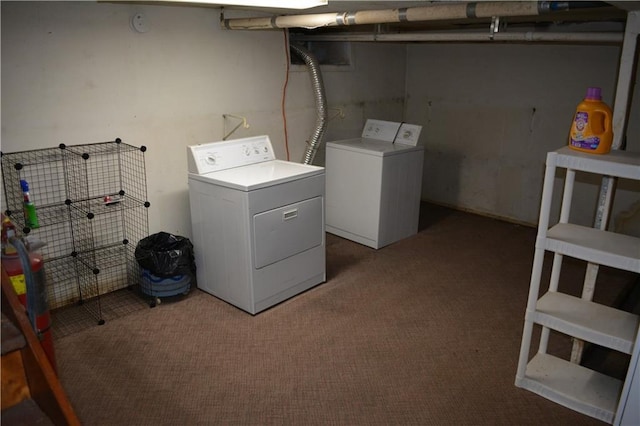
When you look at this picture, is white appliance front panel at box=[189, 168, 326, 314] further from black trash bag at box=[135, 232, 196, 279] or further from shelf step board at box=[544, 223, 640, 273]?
shelf step board at box=[544, 223, 640, 273]

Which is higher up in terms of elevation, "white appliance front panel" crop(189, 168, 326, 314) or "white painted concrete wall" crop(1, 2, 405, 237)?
"white painted concrete wall" crop(1, 2, 405, 237)

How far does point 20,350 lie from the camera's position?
3.95 feet

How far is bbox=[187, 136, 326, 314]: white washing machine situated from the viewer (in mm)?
2969

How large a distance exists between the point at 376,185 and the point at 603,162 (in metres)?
2.11

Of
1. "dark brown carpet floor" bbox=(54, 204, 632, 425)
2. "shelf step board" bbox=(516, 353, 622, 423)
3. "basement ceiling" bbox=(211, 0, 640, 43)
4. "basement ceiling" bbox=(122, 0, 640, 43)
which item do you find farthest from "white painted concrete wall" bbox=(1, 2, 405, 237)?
"shelf step board" bbox=(516, 353, 622, 423)

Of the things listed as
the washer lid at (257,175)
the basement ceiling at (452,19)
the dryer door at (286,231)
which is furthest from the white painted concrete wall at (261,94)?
the dryer door at (286,231)

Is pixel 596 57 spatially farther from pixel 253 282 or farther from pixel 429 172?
pixel 253 282

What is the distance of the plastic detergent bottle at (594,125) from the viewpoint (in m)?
2.13

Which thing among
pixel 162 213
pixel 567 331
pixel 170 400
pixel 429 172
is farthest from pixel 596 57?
pixel 170 400

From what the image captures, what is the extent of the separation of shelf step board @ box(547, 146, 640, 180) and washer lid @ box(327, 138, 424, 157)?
185 cm

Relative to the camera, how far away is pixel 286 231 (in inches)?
124

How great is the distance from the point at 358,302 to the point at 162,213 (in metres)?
1.55

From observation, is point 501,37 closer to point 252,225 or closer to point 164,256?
point 252,225

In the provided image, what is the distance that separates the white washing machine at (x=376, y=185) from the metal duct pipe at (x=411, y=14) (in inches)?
48.6
